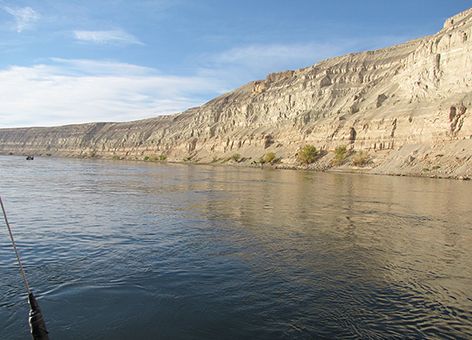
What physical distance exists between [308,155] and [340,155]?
740cm

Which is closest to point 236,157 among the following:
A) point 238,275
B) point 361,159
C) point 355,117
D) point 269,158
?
point 269,158

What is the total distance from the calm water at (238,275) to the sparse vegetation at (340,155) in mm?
50510

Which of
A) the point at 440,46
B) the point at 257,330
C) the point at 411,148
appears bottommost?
the point at 257,330

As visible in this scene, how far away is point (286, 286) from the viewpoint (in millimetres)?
7812

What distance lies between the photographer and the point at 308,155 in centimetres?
7331

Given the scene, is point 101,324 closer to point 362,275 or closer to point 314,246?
point 362,275

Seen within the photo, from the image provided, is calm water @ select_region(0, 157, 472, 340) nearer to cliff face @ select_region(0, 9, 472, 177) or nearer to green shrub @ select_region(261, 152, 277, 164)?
cliff face @ select_region(0, 9, 472, 177)

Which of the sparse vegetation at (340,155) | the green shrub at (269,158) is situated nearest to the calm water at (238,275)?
the sparse vegetation at (340,155)

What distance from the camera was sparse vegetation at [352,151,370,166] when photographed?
61.8 m

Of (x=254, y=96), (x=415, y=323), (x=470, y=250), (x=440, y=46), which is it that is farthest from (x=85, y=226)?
(x=254, y=96)

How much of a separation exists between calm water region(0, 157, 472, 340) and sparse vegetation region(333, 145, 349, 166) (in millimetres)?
50510

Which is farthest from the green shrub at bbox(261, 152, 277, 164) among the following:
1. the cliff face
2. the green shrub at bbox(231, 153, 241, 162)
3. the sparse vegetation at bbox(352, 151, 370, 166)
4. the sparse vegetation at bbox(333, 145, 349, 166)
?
the sparse vegetation at bbox(352, 151, 370, 166)

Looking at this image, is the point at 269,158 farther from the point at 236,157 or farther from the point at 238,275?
the point at 238,275

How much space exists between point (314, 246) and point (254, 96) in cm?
11151
